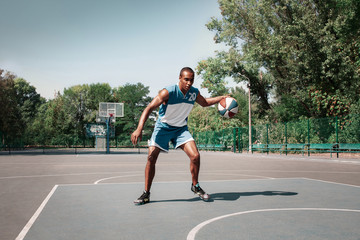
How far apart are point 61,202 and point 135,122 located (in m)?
66.2

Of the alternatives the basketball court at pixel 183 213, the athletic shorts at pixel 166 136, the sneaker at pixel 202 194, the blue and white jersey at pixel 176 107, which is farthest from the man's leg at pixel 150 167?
the sneaker at pixel 202 194

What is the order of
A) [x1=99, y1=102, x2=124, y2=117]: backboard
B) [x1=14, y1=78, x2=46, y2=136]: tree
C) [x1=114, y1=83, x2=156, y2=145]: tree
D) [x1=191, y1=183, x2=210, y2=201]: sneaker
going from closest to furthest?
[x1=191, y1=183, x2=210, y2=201]: sneaker < [x1=99, y1=102, x2=124, y2=117]: backboard < [x1=114, y1=83, x2=156, y2=145]: tree < [x1=14, y1=78, x2=46, y2=136]: tree

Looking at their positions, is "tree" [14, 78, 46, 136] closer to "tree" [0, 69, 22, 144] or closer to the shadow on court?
"tree" [0, 69, 22, 144]

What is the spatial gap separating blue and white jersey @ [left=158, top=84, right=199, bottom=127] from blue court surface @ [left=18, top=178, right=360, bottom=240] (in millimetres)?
1370

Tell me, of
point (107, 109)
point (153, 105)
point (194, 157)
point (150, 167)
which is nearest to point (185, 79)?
point (153, 105)

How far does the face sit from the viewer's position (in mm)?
5859

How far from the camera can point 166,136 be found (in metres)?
6.03

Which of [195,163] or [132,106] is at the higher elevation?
[132,106]

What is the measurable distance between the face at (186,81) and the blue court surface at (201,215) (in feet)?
6.25

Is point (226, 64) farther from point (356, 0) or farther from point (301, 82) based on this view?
point (356, 0)

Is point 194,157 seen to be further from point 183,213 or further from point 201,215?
point 201,215

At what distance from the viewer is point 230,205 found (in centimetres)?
544

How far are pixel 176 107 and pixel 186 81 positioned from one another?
0.48 meters

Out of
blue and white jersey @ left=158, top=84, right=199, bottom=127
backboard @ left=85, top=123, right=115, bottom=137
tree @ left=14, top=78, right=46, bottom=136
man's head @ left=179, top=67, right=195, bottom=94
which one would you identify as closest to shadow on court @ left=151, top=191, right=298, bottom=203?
blue and white jersey @ left=158, top=84, right=199, bottom=127
